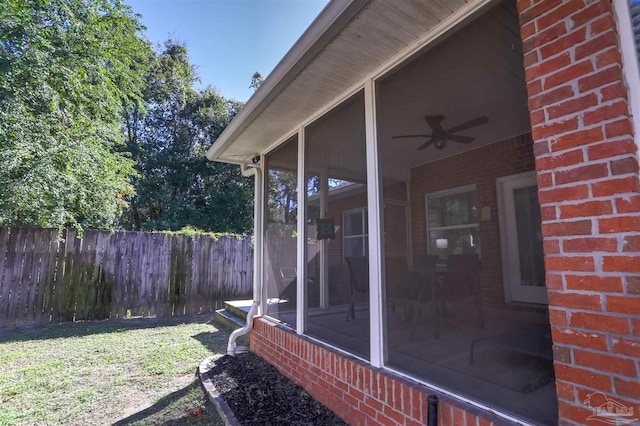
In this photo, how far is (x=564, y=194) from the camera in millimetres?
1214

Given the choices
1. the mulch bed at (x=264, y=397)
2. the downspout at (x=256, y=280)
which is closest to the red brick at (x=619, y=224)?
the mulch bed at (x=264, y=397)

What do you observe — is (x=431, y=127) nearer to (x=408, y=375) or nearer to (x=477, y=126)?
(x=477, y=126)

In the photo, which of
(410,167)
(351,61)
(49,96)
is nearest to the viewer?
(351,61)

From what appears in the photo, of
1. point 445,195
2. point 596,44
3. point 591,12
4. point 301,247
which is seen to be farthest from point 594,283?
point 445,195

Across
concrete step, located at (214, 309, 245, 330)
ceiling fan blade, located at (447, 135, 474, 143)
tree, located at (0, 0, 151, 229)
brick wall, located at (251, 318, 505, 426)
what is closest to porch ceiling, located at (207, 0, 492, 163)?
ceiling fan blade, located at (447, 135, 474, 143)

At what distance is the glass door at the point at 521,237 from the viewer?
3.34 m

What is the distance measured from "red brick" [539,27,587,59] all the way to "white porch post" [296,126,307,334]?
2310 millimetres

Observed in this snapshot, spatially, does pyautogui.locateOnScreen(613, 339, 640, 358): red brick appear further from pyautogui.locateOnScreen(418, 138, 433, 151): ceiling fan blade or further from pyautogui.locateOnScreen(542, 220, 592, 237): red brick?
pyautogui.locateOnScreen(418, 138, 433, 151): ceiling fan blade

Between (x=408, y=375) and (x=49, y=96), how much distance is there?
299 inches

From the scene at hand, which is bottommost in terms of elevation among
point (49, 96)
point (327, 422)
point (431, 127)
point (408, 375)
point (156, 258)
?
point (327, 422)

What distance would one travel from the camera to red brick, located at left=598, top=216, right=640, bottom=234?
104 centimetres

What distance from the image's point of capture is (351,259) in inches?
112

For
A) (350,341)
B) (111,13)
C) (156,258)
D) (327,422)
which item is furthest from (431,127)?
(111,13)

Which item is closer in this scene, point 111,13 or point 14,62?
point 14,62
